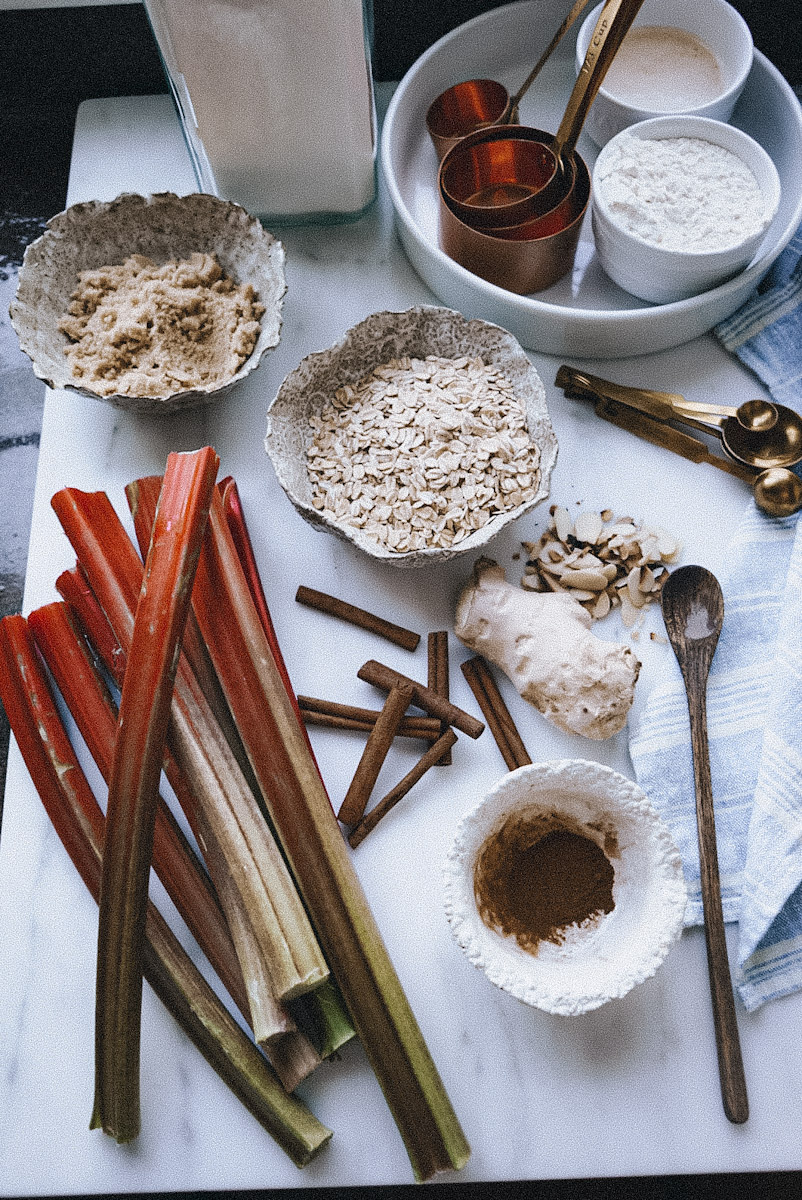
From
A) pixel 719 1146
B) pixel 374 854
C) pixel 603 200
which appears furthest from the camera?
pixel 603 200

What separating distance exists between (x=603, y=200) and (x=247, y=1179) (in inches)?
43.3

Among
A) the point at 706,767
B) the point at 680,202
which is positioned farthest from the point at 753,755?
the point at 680,202

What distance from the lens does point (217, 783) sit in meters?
0.93

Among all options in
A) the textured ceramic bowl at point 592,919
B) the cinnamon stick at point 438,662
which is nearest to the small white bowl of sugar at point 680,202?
the cinnamon stick at point 438,662

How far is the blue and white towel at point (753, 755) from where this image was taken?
92cm

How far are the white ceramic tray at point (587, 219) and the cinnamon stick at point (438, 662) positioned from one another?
1.34 feet

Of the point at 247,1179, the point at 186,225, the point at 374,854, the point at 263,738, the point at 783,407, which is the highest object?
the point at 186,225

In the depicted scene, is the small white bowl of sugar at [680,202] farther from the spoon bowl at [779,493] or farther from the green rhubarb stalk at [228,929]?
the green rhubarb stalk at [228,929]

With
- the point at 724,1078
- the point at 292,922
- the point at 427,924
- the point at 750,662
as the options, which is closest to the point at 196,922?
the point at 292,922

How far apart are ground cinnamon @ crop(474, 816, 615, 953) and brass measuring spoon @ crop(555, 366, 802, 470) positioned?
502 millimetres

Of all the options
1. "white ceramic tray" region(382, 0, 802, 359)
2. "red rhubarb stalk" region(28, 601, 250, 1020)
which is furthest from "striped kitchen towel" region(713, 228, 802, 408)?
"red rhubarb stalk" region(28, 601, 250, 1020)

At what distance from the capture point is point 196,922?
917 millimetres

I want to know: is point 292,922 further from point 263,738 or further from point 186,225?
point 186,225

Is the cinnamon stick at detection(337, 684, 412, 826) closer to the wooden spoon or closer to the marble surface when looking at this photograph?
the marble surface
